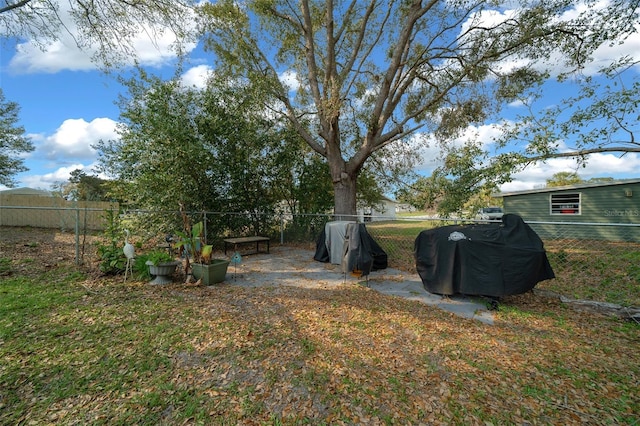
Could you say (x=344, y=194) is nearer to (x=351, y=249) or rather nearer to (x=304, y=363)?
(x=351, y=249)

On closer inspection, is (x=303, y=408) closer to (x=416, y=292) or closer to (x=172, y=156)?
(x=416, y=292)

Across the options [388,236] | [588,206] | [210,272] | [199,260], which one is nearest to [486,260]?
[210,272]

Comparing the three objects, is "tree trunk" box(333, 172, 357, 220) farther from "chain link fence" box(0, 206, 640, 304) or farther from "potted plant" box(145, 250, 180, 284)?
"potted plant" box(145, 250, 180, 284)

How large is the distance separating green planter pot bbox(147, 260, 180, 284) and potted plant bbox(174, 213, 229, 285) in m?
0.29

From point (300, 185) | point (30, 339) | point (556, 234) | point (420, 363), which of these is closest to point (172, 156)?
point (300, 185)

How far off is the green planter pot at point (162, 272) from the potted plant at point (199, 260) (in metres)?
0.29

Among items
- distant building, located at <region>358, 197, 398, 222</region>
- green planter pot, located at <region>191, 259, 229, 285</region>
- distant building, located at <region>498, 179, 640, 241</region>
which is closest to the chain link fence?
distant building, located at <region>498, 179, 640, 241</region>

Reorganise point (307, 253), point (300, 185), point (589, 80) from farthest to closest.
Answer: point (300, 185) < point (307, 253) < point (589, 80)

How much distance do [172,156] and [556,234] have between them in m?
15.5

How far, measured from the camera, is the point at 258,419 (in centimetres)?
190

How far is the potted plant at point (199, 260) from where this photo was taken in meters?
5.03

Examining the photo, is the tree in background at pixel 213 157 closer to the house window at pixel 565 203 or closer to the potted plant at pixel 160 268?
the potted plant at pixel 160 268

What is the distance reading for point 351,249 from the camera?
507 cm

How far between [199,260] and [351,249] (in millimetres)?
3012
